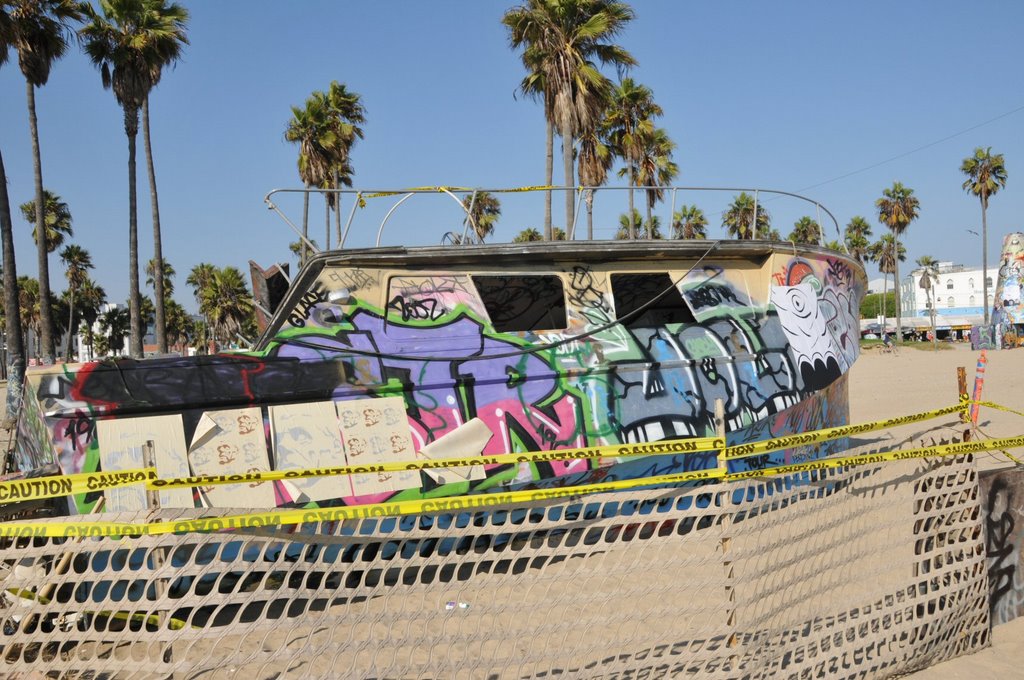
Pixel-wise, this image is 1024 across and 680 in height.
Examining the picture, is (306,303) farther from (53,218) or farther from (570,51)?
(53,218)

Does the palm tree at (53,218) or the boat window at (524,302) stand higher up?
the palm tree at (53,218)

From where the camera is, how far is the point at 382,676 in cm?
301

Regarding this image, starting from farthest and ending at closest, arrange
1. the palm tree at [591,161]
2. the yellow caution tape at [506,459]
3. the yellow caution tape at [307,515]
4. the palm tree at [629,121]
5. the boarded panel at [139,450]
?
the palm tree at [629,121]
the palm tree at [591,161]
the boarded panel at [139,450]
the yellow caution tape at [506,459]
the yellow caution tape at [307,515]

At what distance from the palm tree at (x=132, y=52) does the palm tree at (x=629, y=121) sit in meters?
16.7

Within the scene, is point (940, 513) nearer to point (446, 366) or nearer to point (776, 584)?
point (776, 584)

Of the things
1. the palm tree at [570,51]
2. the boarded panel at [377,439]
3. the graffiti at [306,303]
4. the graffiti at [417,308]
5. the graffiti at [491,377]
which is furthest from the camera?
the palm tree at [570,51]

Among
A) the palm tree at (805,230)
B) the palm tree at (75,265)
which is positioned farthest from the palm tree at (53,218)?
the palm tree at (805,230)

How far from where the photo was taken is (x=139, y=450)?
213 inches

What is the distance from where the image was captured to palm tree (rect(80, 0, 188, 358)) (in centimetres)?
2281

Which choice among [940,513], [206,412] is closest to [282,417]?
[206,412]

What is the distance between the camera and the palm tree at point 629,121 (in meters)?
28.1

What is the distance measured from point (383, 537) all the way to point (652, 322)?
8.19m

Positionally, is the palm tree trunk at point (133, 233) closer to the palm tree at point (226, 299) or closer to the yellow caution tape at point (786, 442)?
the yellow caution tape at point (786, 442)

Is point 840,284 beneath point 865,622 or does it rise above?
above
